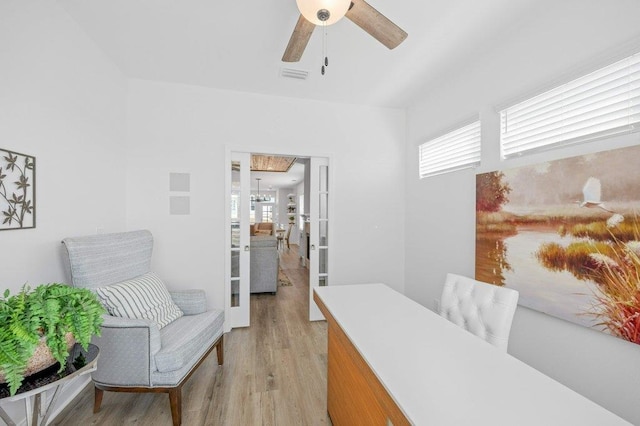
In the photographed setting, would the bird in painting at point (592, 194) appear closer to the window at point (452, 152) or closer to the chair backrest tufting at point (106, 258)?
the window at point (452, 152)

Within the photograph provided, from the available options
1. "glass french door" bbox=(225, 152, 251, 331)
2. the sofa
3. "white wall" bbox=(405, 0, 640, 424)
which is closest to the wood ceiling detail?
the sofa

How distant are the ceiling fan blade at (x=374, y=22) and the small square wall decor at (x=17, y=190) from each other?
2.06 m

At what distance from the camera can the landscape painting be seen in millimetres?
Result: 1408

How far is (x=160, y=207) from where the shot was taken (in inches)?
119

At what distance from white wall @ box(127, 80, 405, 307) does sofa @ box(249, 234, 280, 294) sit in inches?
50.4

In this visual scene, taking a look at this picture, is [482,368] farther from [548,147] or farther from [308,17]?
[308,17]

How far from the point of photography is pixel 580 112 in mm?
1654

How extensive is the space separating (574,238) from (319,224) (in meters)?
A: 2.46

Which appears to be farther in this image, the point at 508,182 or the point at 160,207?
the point at 160,207

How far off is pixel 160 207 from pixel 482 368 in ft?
10.4

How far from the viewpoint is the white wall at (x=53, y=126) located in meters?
1.55

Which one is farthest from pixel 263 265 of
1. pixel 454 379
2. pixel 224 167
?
pixel 454 379

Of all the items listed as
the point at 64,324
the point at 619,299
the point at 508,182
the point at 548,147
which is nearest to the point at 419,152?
the point at 508,182

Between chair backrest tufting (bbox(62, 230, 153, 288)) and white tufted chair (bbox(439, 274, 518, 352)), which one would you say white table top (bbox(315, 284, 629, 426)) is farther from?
chair backrest tufting (bbox(62, 230, 153, 288))
